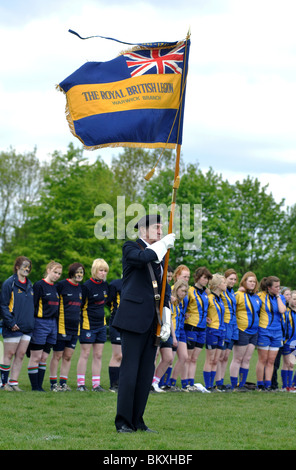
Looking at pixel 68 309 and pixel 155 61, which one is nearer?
pixel 155 61

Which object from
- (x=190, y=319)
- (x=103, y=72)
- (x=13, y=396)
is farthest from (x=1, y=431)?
(x=190, y=319)

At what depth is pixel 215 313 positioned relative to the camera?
481 inches

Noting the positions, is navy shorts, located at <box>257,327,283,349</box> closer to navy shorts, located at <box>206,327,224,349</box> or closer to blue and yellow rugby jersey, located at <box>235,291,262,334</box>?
blue and yellow rugby jersey, located at <box>235,291,262,334</box>

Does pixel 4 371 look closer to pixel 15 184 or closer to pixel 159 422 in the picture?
pixel 159 422

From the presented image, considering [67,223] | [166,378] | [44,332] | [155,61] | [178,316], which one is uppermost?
[67,223]

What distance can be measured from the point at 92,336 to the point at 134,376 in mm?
5213

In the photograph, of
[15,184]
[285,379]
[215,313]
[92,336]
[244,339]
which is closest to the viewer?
[92,336]

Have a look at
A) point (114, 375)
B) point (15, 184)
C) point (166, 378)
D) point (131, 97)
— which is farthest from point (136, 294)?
point (15, 184)

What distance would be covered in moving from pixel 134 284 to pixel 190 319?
540 cm

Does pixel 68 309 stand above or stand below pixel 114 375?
above

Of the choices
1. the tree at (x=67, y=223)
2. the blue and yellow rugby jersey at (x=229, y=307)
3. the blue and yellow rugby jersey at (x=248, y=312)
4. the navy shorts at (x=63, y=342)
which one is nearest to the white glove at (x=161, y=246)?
the navy shorts at (x=63, y=342)

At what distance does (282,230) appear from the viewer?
5250 cm

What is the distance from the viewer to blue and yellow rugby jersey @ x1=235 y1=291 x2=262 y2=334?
12398 millimetres

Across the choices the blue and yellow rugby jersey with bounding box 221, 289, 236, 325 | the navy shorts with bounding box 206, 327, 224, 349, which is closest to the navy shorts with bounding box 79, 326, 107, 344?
the navy shorts with bounding box 206, 327, 224, 349
